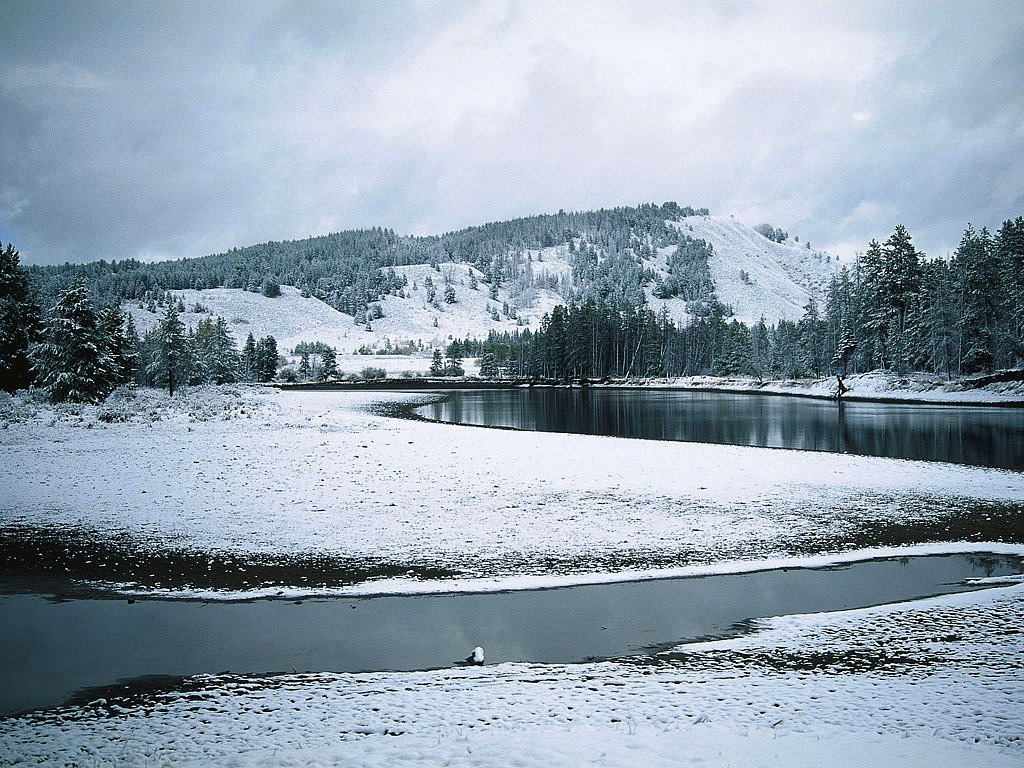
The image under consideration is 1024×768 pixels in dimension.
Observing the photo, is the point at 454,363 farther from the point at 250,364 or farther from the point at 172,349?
the point at 172,349

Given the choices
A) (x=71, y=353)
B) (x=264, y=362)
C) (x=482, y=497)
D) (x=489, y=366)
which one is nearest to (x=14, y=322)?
(x=71, y=353)

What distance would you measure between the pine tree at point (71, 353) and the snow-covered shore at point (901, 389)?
2951 inches

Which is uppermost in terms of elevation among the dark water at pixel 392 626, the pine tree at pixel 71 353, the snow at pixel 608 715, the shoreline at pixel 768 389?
the pine tree at pixel 71 353

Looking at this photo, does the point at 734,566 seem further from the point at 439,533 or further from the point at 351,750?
the point at 351,750

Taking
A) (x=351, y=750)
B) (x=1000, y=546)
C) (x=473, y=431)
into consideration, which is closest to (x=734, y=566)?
(x=1000, y=546)

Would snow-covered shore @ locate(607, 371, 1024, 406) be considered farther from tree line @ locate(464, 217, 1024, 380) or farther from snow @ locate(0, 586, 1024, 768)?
snow @ locate(0, 586, 1024, 768)

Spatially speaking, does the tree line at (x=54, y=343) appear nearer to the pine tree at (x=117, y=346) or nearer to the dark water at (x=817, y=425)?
the pine tree at (x=117, y=346)

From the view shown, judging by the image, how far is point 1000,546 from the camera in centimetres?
1392

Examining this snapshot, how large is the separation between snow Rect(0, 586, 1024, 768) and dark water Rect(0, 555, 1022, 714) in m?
0.71

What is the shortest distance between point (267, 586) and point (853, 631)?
382 inches

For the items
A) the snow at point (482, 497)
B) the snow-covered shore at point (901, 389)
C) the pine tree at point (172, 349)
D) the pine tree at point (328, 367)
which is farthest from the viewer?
the pine tree at point (328, 367)

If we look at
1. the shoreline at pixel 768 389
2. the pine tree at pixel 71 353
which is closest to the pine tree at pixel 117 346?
the pine tree at pixel 71 353

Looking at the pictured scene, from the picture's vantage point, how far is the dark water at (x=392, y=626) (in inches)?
334

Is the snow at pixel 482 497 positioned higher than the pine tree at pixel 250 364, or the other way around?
the pine tree at pixel 250 364
